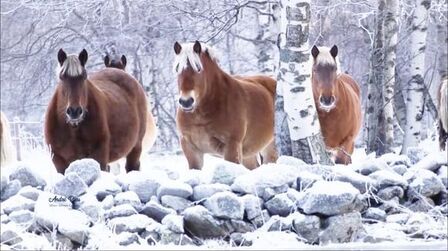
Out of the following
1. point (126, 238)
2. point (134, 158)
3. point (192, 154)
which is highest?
point (126, 238)

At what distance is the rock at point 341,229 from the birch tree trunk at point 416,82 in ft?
20.0

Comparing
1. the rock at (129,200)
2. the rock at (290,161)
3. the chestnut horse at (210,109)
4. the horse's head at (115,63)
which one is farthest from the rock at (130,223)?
the horse's head at (115,63)

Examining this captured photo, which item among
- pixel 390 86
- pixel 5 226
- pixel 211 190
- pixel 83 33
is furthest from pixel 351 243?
pixel 83 33

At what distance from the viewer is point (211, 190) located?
8406mm

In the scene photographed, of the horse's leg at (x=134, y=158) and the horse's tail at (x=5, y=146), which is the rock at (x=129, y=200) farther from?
the horse's leg at (x=134, y=158)

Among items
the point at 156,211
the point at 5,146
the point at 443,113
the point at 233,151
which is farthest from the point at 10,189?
the point at 443,113

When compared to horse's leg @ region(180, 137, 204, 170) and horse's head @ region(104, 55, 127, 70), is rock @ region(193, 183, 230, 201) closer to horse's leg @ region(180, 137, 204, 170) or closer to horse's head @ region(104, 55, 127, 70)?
horse's leg @ region(180, 137, 204, 170)

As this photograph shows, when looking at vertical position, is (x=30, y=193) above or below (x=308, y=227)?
above

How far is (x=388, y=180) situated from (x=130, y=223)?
8.64ft

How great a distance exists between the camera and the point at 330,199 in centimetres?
811

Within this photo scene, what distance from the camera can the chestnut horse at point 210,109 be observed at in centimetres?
1070

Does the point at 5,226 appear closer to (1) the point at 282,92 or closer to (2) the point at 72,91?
(2) the point at 72,91

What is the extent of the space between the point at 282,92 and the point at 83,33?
38.9ft

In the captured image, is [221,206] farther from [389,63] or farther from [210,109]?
[389,63]
